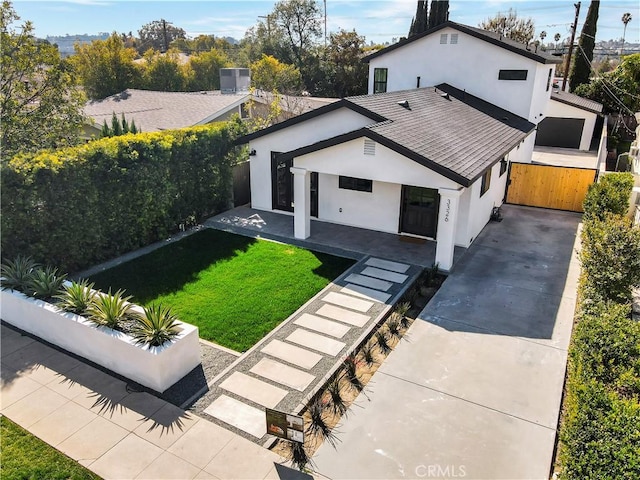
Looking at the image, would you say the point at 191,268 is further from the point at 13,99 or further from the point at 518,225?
the point at 518,225

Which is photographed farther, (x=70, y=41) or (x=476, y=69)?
(x=70, y=41)

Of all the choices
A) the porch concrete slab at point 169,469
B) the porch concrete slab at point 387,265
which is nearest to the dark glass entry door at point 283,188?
the porch concrete slab at point 387,265

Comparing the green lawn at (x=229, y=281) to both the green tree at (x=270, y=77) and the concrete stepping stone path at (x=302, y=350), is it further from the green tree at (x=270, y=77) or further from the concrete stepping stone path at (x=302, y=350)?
the green tree at (x=270, y=77)

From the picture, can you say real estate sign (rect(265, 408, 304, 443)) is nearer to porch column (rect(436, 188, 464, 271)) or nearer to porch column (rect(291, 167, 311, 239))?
porch column (rect(436, 188, 464, 271))

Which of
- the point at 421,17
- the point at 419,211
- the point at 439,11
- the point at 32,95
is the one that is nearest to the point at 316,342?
the point at 419,211

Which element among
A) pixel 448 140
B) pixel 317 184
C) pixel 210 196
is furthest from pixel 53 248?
pixel 448 140

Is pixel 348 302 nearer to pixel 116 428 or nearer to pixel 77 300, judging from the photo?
pixel 116 428

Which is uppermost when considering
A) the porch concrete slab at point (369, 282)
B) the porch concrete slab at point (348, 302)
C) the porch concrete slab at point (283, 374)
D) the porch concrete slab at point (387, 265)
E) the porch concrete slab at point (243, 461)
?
the porch concrete slab at point (387, 265)
